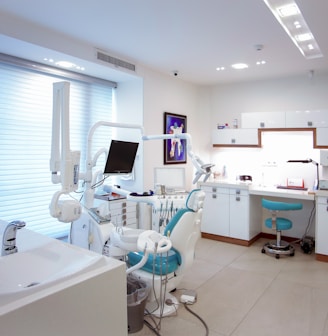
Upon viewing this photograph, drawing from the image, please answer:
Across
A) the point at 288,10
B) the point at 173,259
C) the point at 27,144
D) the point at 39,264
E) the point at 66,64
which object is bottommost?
the point at 173,259

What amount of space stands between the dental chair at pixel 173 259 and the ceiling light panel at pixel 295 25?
1.69 metres

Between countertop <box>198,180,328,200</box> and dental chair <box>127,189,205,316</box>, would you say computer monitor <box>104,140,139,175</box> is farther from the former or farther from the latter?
countertop <box>198,180,328,200</box>

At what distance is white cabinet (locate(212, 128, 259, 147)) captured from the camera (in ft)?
16.1

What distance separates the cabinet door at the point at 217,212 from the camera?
475cm

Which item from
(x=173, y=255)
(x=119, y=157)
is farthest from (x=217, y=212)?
(x=173, y=255)

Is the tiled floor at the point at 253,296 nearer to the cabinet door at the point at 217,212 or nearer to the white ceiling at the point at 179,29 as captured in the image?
the cabinet door at the point at 217,212

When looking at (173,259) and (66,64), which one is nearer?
(173,259)

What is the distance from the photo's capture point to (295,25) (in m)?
2.95

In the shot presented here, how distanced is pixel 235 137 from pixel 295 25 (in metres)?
2.31

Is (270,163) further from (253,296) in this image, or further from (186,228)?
(186,228)

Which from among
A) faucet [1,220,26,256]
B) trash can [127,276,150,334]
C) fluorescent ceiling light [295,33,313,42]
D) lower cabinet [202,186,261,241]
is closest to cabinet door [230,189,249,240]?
lower cabinet [202,186,261,241]

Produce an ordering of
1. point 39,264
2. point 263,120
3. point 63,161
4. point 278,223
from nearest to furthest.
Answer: point 39,264
point 63,161
point 278,223
point 263,120

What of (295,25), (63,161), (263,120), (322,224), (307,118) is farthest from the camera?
(263,120)

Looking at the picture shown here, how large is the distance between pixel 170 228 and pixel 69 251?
1.11 meters
